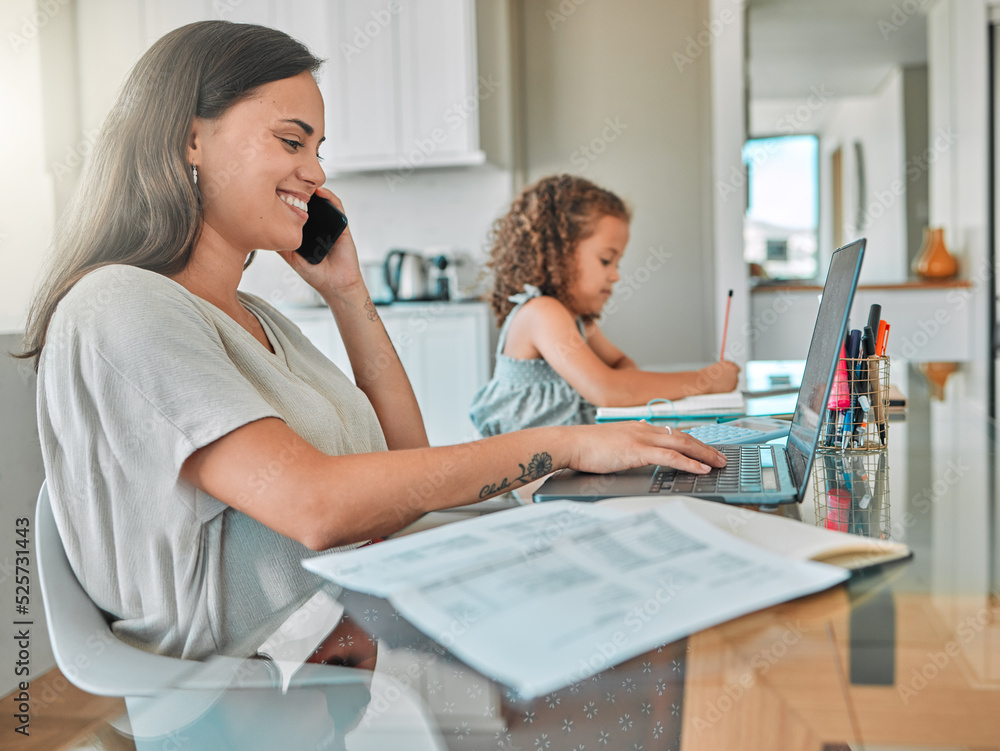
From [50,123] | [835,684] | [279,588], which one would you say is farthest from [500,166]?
[835,684]

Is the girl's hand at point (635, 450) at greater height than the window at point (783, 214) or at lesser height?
lesser

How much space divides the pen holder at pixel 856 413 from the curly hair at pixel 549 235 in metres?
1.13

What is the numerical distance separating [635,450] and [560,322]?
3.60 feet

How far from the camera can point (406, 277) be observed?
155 inches

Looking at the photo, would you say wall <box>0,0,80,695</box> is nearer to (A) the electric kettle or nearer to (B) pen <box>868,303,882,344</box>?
(A) the electric kettle

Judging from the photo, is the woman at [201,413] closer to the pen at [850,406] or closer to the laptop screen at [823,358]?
the laptop screen at [823,358]

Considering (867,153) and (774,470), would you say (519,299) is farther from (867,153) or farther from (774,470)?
(867,153)

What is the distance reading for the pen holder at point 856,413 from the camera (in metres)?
1.14

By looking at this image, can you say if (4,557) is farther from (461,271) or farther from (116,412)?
(461,271)

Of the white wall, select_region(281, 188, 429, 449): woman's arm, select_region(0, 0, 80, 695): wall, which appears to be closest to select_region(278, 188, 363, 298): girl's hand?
select_region(281, 188, 429, 449): woman's arm

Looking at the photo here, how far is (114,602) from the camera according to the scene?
786 mm

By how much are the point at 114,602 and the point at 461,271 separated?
365 cm

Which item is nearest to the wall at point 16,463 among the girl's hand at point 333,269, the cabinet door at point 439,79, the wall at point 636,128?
the girl's hand at point 333,269

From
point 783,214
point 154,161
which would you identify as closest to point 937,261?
point 154,161
